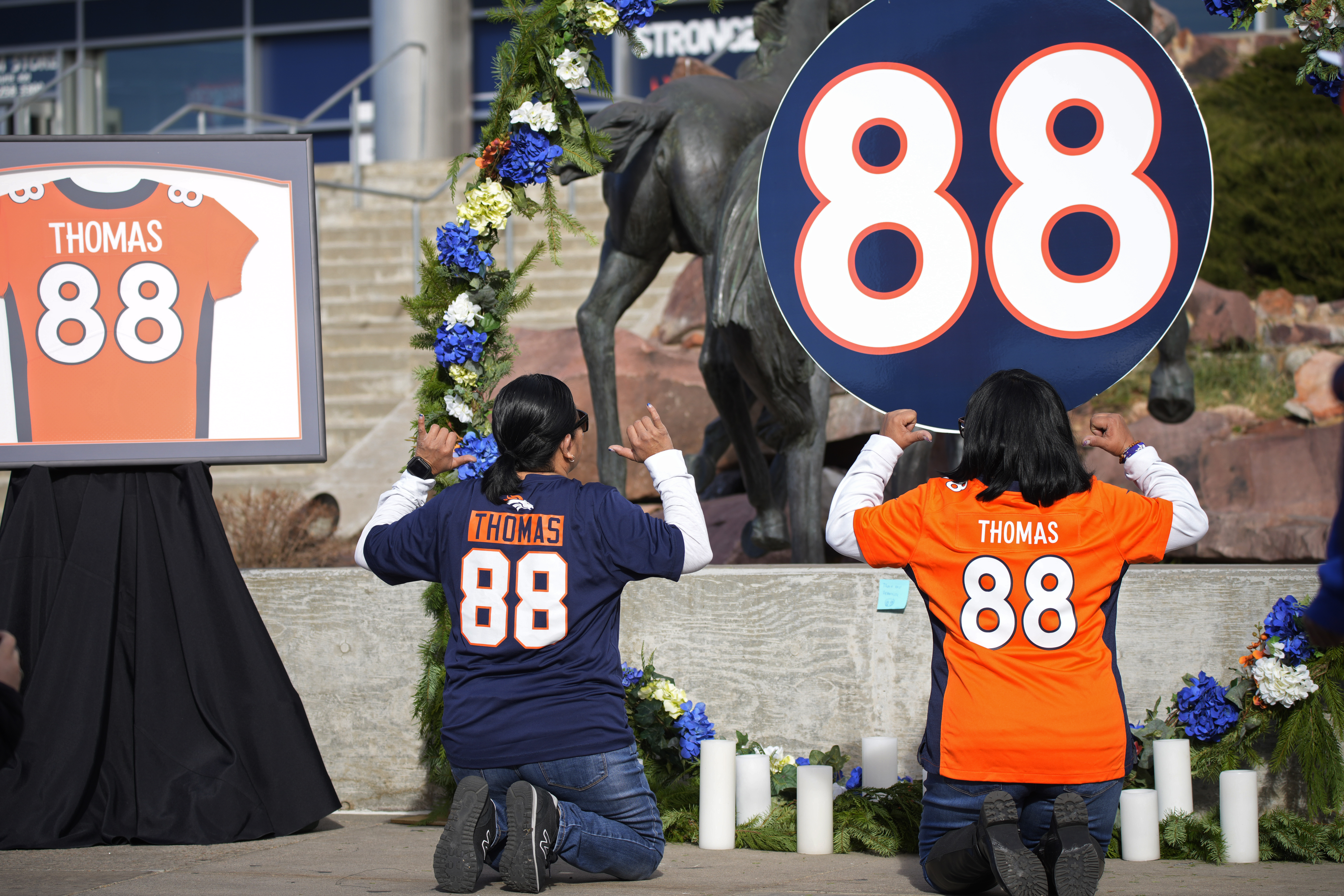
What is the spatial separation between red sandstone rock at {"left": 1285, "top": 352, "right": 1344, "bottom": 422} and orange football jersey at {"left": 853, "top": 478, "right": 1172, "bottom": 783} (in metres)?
7.22

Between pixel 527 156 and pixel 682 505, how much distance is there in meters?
1.73

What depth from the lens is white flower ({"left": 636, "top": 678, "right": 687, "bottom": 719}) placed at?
13.7 ft

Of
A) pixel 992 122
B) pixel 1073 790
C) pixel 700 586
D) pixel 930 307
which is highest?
pixel 992 122

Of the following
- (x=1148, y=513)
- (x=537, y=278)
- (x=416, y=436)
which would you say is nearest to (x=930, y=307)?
(x=1148, y=513)

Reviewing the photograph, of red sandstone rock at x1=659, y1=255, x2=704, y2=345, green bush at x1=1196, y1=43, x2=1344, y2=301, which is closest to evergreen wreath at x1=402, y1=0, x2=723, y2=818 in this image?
red sandstone rock at x1=659, y1=255, x2=704, y2=345

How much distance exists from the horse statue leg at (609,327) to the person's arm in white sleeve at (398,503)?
1.87 metres

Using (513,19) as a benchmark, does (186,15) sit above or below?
above

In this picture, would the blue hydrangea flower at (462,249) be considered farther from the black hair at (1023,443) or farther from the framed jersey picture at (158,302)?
the black hair at (1023,443)

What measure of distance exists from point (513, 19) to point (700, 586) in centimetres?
199

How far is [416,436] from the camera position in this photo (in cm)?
427

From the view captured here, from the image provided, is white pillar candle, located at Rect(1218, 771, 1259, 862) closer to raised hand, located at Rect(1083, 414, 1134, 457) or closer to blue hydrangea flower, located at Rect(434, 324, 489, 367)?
raised hand, located at Rect(1083, 414, 1134, 457)

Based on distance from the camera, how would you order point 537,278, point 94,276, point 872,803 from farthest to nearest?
point 537,278
point 94,276
point 872,803

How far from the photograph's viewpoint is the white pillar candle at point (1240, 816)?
3.69 m

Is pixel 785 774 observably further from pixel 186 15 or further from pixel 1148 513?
pixel 186 15
